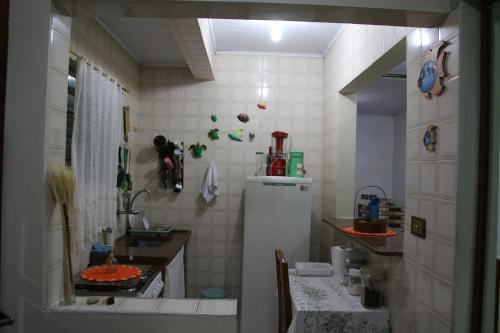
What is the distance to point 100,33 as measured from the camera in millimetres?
2164

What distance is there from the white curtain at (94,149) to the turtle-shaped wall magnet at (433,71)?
1660 millimetres

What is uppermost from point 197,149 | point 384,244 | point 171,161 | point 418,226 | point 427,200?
point 197,149

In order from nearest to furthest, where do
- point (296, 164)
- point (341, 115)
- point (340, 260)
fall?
point (340, 260)
point (341, 115)
point (296, 164)

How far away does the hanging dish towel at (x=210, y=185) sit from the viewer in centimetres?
287

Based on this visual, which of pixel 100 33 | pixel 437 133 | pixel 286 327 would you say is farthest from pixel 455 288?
pixel 100 33

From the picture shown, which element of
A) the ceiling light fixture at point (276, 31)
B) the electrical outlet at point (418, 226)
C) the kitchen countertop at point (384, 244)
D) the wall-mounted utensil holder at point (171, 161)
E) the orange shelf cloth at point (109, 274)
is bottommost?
the orange shelf cloth at point (109, 274)

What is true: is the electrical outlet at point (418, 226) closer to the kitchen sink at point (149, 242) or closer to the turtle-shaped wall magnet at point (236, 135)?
the turtle-shaped wall magnet at point (236, 135)

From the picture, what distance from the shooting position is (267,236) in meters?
2.52

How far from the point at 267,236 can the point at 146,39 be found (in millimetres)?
1915

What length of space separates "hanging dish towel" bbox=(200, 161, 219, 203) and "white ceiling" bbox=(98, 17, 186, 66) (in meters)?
1.09

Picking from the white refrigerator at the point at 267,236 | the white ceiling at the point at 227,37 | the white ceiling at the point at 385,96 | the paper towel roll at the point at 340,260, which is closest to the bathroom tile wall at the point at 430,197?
the paper towel roll at the point at 340,260

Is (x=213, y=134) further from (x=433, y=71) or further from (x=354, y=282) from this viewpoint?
(x=433, y=71)

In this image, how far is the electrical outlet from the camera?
1.22 m

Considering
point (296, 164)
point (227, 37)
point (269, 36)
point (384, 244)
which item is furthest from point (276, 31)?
point (384, 244)
